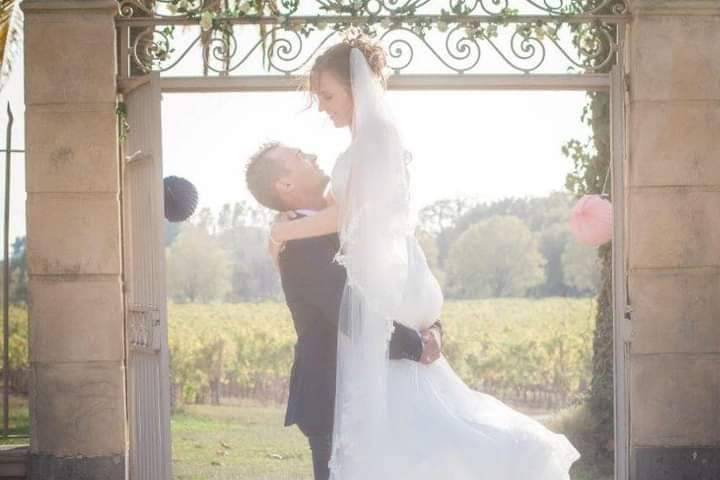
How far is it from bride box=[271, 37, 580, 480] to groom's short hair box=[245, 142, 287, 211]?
0.13m

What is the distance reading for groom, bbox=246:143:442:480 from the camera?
3.49 metres

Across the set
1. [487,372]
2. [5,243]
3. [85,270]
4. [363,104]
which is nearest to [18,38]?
[5,243]

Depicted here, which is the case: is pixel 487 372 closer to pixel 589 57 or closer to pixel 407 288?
pixel 589 57

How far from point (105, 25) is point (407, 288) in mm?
2913

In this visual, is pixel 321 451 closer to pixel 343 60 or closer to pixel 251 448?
pixel 343 60

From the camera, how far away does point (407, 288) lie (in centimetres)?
354

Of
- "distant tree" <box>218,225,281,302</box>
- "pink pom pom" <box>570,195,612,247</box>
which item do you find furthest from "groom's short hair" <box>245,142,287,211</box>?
"distant tree" <box>218,225,281,302</box>

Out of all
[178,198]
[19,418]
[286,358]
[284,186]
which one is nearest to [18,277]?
Result: [286,358]

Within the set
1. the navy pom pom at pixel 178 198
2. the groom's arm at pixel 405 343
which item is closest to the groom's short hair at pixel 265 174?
the groom's arm at pixel 405 343

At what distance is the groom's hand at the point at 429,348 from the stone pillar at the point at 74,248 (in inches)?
106

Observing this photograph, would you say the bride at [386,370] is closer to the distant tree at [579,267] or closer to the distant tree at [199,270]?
the distant tree at [579,267]

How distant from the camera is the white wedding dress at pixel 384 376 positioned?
11.1 feet

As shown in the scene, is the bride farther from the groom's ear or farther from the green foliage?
the green foliage

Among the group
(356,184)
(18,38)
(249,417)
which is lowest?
(249,417)
